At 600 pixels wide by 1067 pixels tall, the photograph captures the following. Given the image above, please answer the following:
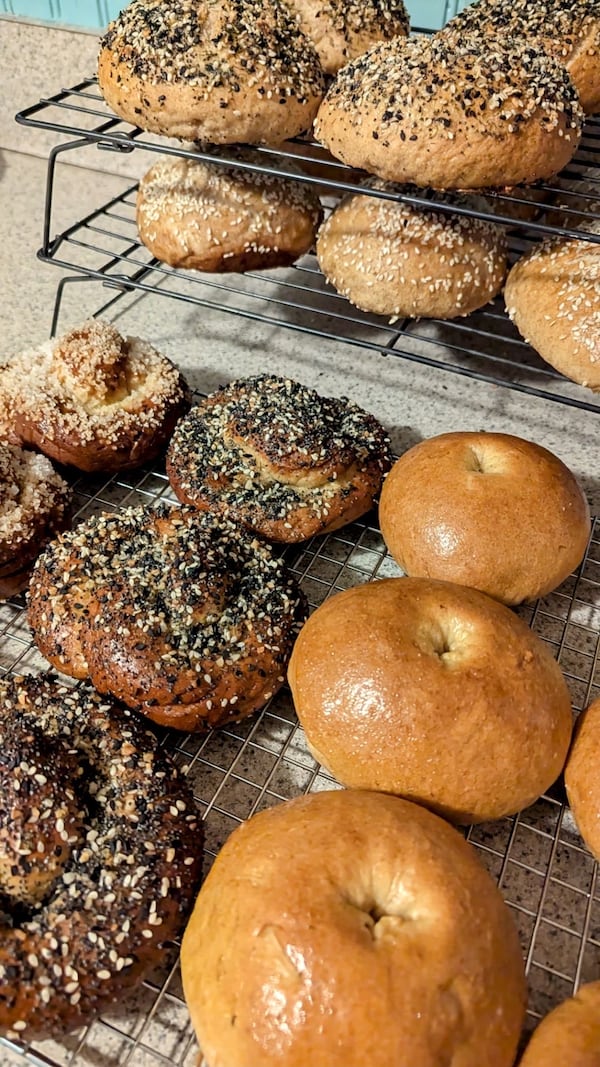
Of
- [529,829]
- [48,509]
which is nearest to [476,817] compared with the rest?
[529,829]

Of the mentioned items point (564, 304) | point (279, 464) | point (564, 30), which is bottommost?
point (279, 464)

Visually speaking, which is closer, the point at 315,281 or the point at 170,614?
the point at 170,614

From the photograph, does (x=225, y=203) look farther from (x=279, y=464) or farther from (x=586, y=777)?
(x=586, y=777)

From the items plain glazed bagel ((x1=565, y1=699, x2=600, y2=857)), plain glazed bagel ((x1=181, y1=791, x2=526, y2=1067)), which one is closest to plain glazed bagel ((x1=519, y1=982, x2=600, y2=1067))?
plain glazed bagel ((x1=181, y1=791, x2=526, y2=1067))

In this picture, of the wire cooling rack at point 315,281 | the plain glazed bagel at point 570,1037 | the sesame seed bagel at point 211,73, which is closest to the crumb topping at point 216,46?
the sesame seed bagel at point 211,73

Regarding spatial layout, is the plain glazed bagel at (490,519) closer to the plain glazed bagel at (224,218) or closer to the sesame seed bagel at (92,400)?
the sesame seed bagel at (92,400)

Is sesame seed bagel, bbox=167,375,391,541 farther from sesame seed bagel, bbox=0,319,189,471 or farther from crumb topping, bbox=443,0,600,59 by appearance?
crumb topping, bbox=443,0,600,59

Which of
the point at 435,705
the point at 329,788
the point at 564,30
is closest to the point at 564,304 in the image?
the point at 564,30
